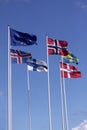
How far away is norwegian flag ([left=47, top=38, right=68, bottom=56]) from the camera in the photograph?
55094mm

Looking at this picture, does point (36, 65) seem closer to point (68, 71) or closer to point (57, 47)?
point (57, 47)

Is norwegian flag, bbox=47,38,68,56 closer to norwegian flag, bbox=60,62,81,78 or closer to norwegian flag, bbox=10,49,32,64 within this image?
norwegian flag, bbox=60,62,81,78

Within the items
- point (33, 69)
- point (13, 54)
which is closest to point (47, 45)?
point (33, 69)

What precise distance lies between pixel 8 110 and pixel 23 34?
8758mm

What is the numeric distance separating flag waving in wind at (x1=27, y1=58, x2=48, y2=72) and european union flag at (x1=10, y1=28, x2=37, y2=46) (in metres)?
2.93

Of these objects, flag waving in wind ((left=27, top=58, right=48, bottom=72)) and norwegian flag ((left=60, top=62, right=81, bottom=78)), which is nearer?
flag waving in wind ((left=27, top=58, right=48, bottom=72))

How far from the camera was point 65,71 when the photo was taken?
187 ft

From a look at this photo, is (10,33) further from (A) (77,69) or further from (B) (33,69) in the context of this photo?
(A) (77,69)

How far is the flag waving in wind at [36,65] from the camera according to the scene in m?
52.9

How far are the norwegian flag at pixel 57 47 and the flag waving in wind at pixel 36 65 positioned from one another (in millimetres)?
1931

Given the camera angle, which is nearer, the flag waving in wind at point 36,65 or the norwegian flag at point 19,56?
the norwegian flag at point 19,56

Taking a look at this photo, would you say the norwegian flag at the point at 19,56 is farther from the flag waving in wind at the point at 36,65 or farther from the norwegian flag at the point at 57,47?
the norwegian flag at the point at 57,47

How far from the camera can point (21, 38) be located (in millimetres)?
49500

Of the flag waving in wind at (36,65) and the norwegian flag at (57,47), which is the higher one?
the norwegian flag at (57,47)
